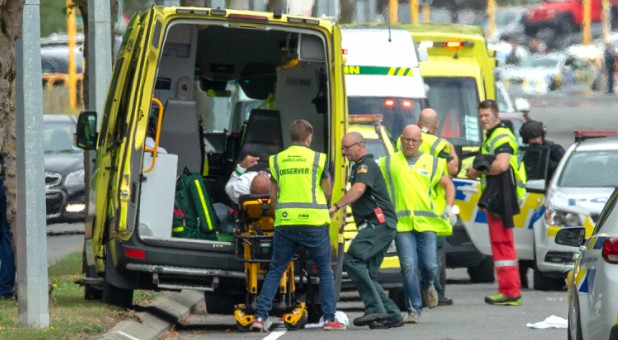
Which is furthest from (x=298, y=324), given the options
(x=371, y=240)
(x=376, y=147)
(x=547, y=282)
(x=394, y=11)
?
(x=394, y=11)

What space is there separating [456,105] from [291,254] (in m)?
10.1

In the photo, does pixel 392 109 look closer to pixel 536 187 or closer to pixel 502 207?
pixel 536 187

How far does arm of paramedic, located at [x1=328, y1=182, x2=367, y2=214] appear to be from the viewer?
13.6m

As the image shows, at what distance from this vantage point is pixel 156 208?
13602 millimetres

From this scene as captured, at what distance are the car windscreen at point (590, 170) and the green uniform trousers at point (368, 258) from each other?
387cm

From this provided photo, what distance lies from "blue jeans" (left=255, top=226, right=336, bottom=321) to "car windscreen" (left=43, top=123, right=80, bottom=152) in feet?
45.4

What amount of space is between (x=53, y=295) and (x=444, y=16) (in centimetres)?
3464

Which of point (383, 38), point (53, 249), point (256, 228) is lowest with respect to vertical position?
point (53, 249)

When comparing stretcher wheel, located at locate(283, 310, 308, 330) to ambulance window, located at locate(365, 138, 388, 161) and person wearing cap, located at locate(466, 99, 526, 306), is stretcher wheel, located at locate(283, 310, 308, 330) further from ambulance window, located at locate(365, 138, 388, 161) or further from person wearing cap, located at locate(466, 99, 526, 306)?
ambulance window, located at locate(365, 138, 388, 161)

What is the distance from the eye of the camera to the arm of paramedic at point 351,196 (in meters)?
13.6

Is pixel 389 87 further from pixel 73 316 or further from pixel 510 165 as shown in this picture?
pixel 73 316

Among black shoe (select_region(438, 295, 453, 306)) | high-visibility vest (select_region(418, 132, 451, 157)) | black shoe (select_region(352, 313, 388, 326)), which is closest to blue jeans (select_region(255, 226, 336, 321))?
black shoe (select_region(352, 313, 388, 326))

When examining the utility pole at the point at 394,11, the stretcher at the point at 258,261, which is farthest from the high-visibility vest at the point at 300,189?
the utility pole at the point at 394,11

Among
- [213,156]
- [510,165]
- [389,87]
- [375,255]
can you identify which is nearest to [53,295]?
[213,156]
